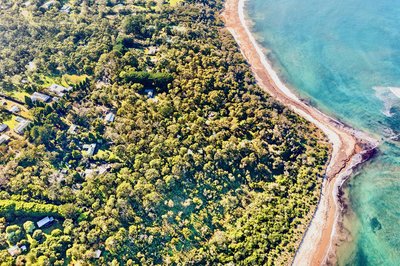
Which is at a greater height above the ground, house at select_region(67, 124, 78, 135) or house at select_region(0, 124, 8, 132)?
house at select_region(67, 124, 78, 135)

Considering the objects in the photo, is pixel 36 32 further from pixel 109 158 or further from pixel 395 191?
pixel 395 191

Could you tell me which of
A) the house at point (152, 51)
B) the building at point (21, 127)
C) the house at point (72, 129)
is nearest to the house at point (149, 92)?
the house at point (152, 51)

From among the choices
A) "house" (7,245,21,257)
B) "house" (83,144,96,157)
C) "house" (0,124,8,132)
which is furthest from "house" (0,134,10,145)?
"house" (7,245,21,257)

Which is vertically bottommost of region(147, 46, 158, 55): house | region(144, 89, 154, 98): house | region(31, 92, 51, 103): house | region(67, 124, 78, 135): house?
region(67, 124, 78, 135): house

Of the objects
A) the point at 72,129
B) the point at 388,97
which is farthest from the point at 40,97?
the point at 388,97

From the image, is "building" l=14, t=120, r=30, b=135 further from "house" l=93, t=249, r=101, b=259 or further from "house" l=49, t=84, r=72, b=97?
"house" l=93, t=249, r=101, b=259

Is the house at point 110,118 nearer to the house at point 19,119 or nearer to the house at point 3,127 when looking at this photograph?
the house at point 19,119
